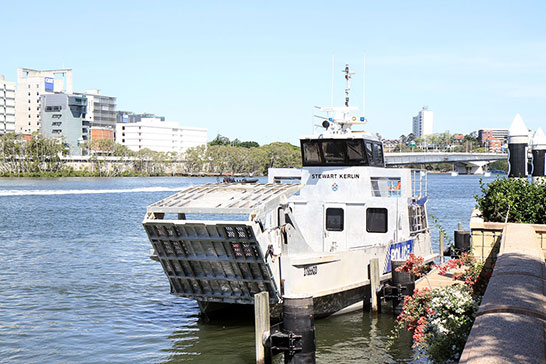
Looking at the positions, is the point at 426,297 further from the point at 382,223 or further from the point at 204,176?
the point at 204,176

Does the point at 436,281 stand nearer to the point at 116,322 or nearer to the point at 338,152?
the point at 338,152

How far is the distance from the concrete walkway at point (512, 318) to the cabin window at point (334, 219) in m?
12.2

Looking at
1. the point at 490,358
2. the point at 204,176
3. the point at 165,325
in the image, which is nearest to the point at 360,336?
the point at 165,325

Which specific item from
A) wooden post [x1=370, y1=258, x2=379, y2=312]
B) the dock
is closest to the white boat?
wooden post [x1=370, y1=258, x2=379, y2=312]

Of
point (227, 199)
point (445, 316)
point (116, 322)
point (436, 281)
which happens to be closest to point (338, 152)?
point (227, 199)

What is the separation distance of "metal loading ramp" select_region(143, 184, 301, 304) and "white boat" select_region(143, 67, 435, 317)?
0.02 metres

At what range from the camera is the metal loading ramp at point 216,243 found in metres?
14.4

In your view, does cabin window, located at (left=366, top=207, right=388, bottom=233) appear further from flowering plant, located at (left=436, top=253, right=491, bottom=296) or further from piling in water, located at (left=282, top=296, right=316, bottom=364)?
flowering plant, located at (left=436, top=253, right=491, bottom=296)

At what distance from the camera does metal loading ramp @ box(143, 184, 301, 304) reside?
14.4 metres

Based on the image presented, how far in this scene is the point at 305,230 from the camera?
825 inches

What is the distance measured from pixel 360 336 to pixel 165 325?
5451 mm

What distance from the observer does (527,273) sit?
759cm

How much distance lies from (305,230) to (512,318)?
49.9 feet

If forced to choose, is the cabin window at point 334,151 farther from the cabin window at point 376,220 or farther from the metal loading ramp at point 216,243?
the metal loading ramp at point 216,243
